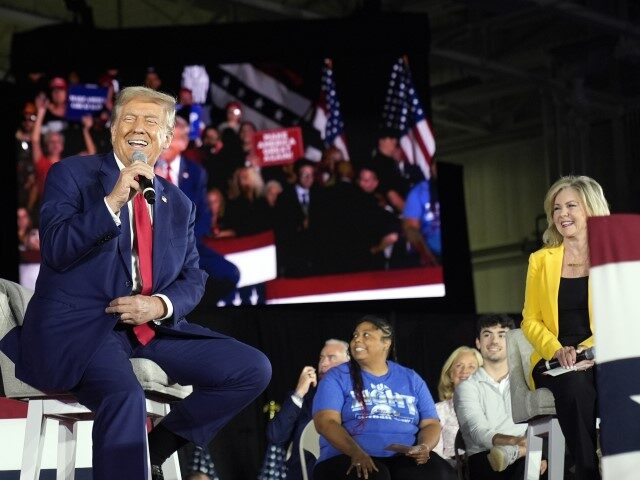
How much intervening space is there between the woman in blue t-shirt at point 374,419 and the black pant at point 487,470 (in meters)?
0.48

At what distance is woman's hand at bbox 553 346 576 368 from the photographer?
3475 millimetres

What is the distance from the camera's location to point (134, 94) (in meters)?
3.06

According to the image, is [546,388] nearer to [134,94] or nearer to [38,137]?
[134,94]

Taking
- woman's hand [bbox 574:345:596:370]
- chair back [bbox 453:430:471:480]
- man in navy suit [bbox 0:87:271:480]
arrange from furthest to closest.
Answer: chair back [bbox 453:430:471:480] < woman's hand [bbox 574:345:596:370] < man in navy suit [bbox 0:87:271:480]

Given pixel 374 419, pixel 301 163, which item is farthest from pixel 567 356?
pixel 301 163

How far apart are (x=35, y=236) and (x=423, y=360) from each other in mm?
3383

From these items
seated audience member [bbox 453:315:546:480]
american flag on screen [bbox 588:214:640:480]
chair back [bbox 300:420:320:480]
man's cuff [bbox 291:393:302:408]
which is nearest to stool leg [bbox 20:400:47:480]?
american flag on screen [bbox 588:214:640:480]

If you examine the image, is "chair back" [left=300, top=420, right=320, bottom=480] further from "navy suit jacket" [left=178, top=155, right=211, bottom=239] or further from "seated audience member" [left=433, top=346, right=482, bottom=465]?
"navy suit jacket" [left=178, top=155, right=211, bottom=239]

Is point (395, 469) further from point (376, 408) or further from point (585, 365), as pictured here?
point (585, 365)

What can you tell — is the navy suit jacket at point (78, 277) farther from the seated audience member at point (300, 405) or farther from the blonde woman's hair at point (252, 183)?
the blonde woman's hair at point (252, 183)

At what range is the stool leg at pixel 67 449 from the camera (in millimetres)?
3031

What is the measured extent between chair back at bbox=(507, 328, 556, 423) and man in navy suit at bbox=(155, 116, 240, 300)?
5643 millimetres

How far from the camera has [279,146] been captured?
31.3 feet

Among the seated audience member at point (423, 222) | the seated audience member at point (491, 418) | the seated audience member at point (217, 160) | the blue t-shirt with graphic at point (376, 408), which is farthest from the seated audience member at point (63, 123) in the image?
the blue t-shirt with graphic at point (376, 408)
